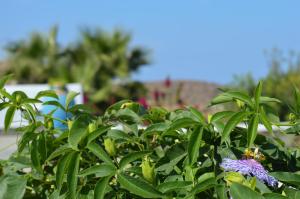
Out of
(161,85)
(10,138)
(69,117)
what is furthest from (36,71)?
(69,117)

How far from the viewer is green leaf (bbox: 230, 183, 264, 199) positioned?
173 cm

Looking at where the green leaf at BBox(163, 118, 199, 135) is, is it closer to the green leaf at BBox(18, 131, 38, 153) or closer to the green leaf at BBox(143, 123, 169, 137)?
the green leaf at BBox(143, 123, 169, 137)

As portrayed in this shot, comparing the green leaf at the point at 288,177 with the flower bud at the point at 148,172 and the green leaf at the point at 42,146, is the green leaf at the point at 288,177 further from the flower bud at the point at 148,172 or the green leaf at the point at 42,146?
the green leaf at the point at 42,146

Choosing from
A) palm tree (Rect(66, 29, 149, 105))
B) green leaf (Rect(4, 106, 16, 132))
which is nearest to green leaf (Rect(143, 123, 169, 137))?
green leaf (Rect(4, 106, 16, 132))

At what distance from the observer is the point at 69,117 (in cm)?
261

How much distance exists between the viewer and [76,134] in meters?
2.05

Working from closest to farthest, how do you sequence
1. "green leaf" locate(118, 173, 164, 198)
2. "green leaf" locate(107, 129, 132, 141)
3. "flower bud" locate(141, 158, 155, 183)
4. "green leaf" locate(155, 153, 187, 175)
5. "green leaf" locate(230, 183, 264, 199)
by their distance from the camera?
1. "green leaf" locate(230, 183, 264, 199)
2. "green leaf" locate(118, 173, 164, 198)
3. "flower bud" locate(141, 158, 155, 183)
4. "green leaf" locate(155, 153, 187, 175)
5. "green leaf" locate(107, 129, 132, 141)

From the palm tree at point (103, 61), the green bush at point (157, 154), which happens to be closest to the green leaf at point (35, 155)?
the green bush at point (157, 154)

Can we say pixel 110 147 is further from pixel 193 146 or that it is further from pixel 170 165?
pixel 193 146

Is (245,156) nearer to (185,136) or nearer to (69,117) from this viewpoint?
(185,136)

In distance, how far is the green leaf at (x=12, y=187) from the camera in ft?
7.37

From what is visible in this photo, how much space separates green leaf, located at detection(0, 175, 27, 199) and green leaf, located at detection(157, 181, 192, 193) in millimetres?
536

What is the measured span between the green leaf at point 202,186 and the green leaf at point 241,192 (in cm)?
8

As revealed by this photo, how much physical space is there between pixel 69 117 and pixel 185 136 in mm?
593
